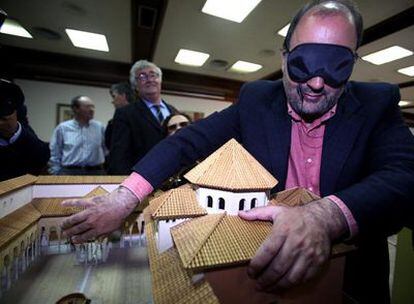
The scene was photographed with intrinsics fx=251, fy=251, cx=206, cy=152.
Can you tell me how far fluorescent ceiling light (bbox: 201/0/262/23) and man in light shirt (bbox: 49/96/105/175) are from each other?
295 centimetres

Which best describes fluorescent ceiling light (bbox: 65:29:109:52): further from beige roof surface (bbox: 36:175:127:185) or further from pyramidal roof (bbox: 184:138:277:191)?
pyramidal roof (bbox: 184:138:277:191)

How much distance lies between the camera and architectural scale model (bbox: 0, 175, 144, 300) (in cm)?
170

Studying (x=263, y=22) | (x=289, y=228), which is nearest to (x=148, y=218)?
(x=289, y=228)

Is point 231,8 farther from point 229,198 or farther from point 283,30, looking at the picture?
point 229,198

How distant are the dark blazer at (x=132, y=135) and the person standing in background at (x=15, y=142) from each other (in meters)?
0.88

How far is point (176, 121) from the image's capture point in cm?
281

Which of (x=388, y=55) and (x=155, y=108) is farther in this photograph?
(x=388, y=55)

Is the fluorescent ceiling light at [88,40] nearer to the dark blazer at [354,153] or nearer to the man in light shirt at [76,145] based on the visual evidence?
the man in light shirt at [76,145]

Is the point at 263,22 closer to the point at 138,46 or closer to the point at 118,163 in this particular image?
the point at 138,46

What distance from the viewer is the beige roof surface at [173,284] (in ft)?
2.79

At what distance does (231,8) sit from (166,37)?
5.95 feet

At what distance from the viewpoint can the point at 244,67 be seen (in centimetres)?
729

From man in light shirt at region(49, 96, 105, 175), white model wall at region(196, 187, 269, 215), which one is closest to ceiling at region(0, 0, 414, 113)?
man in light shirt at region(49, 96, 105, 175)

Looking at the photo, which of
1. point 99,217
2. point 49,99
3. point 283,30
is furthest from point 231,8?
point 49,99
